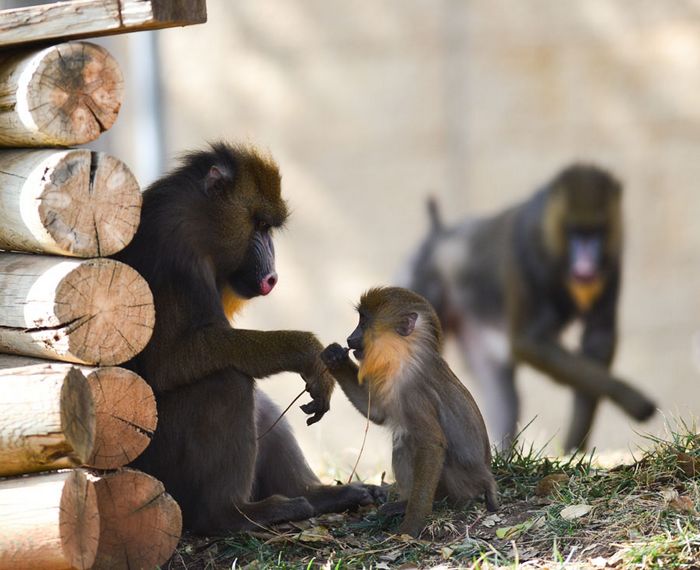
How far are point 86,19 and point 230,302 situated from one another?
135 centimetres

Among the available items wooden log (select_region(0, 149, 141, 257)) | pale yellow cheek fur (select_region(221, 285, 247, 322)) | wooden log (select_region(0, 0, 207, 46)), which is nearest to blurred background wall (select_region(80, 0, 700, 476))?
pale yellow cheek fur (select_region(221, 285, 247, 322))

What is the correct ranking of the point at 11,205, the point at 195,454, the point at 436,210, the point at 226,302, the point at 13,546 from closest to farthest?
the point at 13,546, the point at 11,205, the point at 195,454, the point at 226,302, the point at 436,210

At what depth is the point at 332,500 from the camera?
15.3 ft

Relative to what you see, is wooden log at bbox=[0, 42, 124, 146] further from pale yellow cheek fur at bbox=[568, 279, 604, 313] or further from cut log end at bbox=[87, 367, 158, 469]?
pale yellow cheek fur at bbox=[568, 279, 604, 313]

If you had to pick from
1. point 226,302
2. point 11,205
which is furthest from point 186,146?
point 11,205

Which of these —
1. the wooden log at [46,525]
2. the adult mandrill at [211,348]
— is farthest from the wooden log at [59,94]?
the wooden log at [46,525]

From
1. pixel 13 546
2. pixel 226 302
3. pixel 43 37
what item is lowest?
pixel 13 546

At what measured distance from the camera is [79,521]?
3.60 metres

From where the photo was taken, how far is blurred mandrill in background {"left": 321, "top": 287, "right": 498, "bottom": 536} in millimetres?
4207

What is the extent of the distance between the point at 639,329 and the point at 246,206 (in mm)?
5206

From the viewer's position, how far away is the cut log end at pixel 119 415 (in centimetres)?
377

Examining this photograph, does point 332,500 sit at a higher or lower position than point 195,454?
lower

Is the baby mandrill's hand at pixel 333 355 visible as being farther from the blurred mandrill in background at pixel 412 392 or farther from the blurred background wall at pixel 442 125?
the blurred background wall at pixel 442 125

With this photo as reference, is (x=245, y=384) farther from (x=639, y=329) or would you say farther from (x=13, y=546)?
(x=639, y=329)
